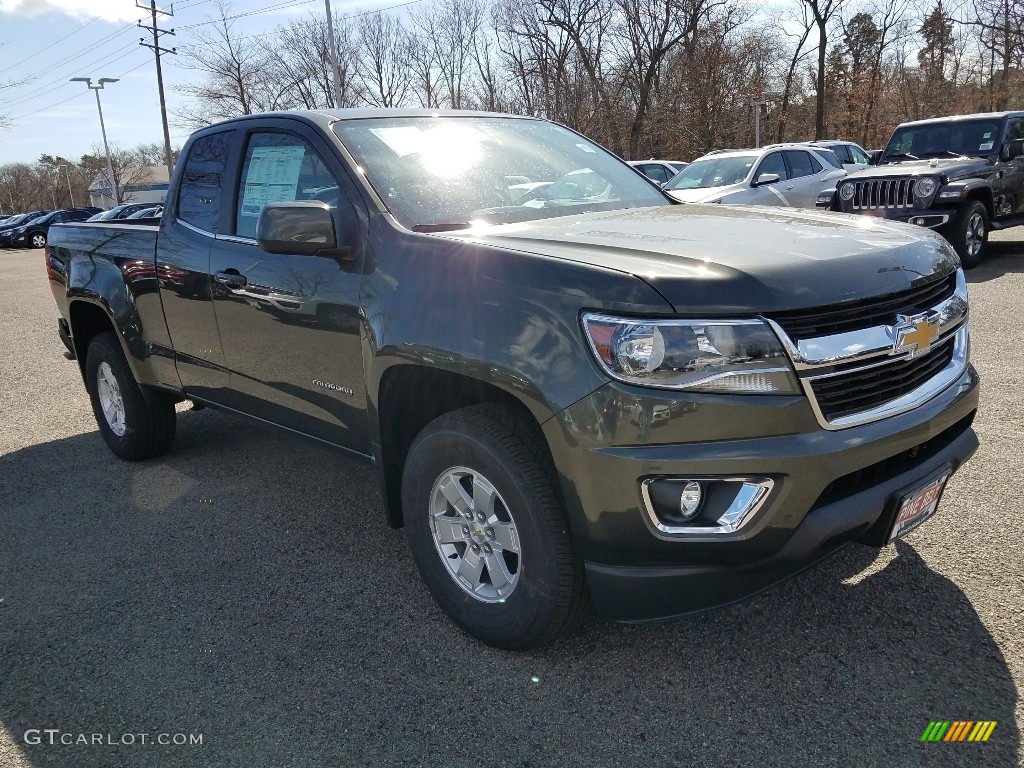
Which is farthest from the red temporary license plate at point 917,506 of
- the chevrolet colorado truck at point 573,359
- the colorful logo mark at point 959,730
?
the colorful logo mark at point 959,730

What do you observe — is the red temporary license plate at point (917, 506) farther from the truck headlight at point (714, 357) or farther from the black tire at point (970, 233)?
the black tire at point (970, 233)

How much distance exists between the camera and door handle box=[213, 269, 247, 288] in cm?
358

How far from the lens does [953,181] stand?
33.1 ft

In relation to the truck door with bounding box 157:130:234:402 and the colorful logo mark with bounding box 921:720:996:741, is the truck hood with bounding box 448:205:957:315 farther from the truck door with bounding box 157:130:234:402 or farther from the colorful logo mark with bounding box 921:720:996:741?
the truck door with bounding box 157:130:234:402

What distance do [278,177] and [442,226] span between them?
3.55 feet

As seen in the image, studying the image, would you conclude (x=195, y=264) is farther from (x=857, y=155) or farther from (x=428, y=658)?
(x=857, y=155)

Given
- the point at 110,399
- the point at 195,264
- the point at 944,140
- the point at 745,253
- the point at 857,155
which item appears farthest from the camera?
the point at 857,155

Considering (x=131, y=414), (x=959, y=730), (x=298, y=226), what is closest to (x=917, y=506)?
(x=959, y=730)

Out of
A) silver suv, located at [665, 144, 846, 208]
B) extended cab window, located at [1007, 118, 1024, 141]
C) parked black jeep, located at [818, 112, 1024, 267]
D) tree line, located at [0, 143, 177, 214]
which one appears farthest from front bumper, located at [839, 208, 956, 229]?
tree line, located at [0, 143, 177, 214]

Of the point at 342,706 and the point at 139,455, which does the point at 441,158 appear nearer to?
the point at 342,706

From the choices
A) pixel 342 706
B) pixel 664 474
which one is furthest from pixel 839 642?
pixel 342 706

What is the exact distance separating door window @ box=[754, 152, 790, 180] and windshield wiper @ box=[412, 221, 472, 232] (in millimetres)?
10552

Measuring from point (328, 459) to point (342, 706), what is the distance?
2.49 m

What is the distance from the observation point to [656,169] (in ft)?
59.2
